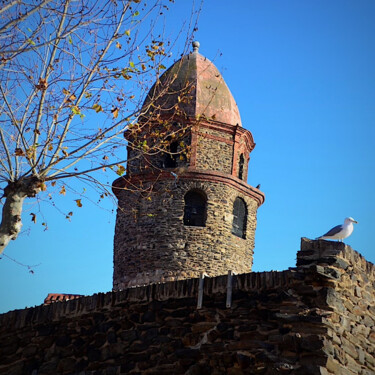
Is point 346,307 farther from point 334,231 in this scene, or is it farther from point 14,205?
point 14,205

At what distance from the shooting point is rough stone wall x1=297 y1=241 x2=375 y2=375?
8.41 metres

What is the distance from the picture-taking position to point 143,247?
20234mm

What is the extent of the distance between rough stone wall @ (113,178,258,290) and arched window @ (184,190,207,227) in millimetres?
215

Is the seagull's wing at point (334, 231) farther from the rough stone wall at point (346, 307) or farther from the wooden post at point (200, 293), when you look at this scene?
the wooden post at point (200, 293)

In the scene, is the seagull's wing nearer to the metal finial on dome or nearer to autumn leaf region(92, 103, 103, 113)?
autumn leaf region(92, 103, 103, 113)

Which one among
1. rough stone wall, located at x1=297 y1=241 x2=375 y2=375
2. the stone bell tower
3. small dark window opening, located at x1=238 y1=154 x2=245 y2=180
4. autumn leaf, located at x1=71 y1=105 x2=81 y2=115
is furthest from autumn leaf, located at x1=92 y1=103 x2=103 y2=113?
small dark window opening, located at x1=238 y1=154 x2=245 y2=180

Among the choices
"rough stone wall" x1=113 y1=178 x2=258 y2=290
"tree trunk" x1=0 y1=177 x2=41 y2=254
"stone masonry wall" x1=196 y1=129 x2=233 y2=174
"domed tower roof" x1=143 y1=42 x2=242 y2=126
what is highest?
"domed tower roof" x1=143 y1=42 x2=242 y2=126

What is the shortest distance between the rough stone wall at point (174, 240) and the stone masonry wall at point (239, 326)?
366 inches

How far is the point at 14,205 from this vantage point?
979 centimetres

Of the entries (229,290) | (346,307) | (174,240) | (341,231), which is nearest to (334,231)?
(341,231)

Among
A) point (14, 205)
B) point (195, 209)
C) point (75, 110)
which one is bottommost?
point (14, 205)

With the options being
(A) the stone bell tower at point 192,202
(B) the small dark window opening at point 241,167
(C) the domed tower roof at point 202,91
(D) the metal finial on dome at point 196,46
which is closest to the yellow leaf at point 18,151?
(A) the stone bell tower at point 192,202

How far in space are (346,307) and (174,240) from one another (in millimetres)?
11516

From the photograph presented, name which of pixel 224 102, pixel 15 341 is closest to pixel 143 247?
pixel 224 102
